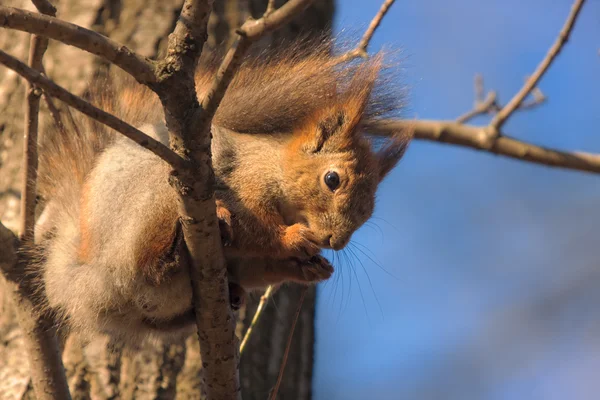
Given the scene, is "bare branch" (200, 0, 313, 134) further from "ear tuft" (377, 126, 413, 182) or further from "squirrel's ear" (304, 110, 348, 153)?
"ear tuft" (377, 126, 413, 182)

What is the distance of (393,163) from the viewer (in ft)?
9.57

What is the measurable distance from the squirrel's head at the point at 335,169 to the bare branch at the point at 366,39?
0.41 ft

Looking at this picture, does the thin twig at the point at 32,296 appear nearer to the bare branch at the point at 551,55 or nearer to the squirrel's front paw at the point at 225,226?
the squirrel's front paw at the point at 225,226

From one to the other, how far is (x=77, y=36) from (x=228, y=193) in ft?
3.52

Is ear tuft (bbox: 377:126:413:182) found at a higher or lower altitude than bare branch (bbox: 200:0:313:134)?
higher

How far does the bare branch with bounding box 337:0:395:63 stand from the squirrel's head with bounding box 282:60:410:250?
125 millimetres

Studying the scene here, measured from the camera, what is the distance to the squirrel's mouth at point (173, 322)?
2.56m

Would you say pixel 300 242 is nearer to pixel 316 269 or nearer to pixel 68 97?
pixel 316 269

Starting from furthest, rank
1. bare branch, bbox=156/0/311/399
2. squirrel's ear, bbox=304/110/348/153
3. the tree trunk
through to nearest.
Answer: the tree trunk < squirrel's ear, bbox=304/110/348/153 < bare branch, bbox=156/0/311/399

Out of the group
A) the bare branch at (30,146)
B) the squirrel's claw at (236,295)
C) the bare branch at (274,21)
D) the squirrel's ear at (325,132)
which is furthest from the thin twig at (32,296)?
the bare branch at (274,21)

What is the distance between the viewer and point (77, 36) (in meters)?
1.55

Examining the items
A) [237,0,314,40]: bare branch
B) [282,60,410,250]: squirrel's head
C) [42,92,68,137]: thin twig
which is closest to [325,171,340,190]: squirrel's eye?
[282,60,410,250]: squirrel's head

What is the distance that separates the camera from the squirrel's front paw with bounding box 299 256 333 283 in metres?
2.55

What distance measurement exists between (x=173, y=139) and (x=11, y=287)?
37.1 inches
